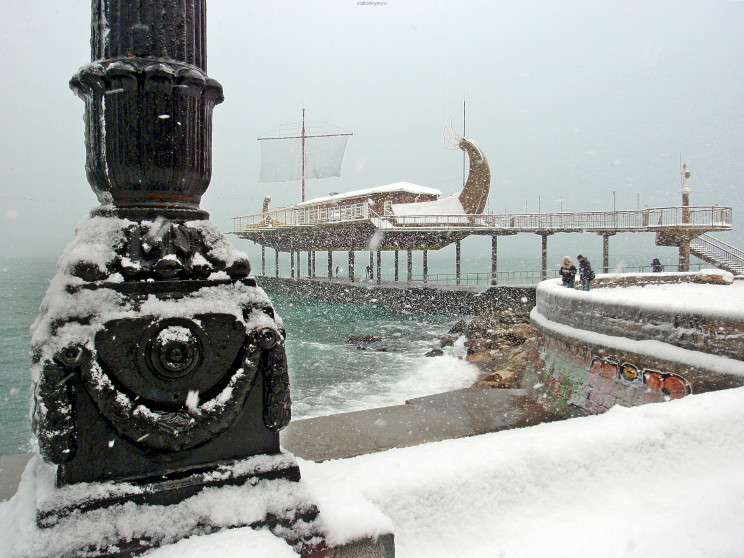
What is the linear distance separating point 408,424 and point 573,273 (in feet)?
27.9

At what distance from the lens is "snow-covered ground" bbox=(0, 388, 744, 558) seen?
2188mm

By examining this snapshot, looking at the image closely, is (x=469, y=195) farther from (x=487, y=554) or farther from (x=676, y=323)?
(x=487, y=554)

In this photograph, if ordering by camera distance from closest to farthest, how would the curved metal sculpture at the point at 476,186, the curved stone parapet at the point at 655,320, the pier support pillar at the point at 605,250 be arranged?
the curved stone parapet at the point at 655,320
the pier support pillar at the point at 605,250
the curved metal sculpture at the point at 476,186

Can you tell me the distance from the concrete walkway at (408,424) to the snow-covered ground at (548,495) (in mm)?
3174

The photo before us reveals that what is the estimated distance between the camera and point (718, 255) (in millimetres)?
28141

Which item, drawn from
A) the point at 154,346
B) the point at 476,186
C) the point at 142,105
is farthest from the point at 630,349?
the point at 476,186

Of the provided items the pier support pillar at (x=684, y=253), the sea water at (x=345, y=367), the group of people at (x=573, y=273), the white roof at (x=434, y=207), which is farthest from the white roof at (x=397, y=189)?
the group of people at (x=573, y=273)

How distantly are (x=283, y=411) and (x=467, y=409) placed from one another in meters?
5.74

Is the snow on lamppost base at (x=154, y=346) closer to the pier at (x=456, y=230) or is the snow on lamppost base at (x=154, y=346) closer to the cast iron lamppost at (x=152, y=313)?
the cast iron lamppost at (x=152, y=313)

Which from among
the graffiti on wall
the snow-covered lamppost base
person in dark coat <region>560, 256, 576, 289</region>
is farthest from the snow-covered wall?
the snow-covered lamppost base

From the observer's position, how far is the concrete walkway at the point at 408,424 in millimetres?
5789

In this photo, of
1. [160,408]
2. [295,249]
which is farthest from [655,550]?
[295,249]

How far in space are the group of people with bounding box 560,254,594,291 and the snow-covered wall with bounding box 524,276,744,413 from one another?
396 centimetres

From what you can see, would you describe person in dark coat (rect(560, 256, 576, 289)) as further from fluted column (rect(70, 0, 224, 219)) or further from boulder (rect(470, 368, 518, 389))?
fluted column (rect(70, 0, 224, 219))
